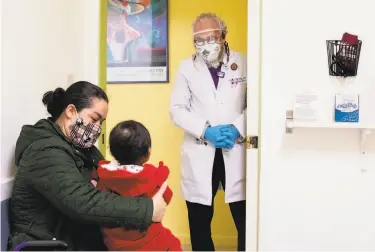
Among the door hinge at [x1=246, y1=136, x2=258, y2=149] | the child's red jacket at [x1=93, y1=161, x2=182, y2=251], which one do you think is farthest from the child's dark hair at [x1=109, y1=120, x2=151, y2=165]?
the door hinge at [x1=246, y1=136, x2=258, y2=149]

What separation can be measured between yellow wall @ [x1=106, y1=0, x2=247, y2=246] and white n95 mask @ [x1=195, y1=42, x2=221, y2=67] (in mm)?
1002

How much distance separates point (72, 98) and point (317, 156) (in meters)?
1.10

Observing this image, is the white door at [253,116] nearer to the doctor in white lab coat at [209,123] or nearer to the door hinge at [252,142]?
the door hinge at [252,142]

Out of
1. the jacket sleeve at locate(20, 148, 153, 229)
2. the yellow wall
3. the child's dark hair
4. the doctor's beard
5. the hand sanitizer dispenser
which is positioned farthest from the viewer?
the yellow wall

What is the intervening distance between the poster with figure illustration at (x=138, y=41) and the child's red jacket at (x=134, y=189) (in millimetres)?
1879

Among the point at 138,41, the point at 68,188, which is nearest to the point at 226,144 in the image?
the point at 68,188

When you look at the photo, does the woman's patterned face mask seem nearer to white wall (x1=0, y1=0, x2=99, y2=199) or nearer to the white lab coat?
white wall (x1=0, y1=0, x2=99, y2=199)

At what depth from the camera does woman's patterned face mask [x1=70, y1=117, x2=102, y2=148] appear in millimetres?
1403

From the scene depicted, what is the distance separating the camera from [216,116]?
2111mm

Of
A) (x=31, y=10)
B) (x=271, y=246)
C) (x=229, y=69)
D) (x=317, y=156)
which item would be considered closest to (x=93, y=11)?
(x=31, y=10)

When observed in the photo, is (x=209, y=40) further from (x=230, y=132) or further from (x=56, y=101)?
(x=56, y=101)

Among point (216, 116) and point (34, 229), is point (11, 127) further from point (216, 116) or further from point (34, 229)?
point (216, 116)

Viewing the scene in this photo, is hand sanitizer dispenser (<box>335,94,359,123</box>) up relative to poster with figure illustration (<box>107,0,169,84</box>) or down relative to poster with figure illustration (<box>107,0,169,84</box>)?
down

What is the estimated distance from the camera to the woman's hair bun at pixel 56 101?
1.44 metres
